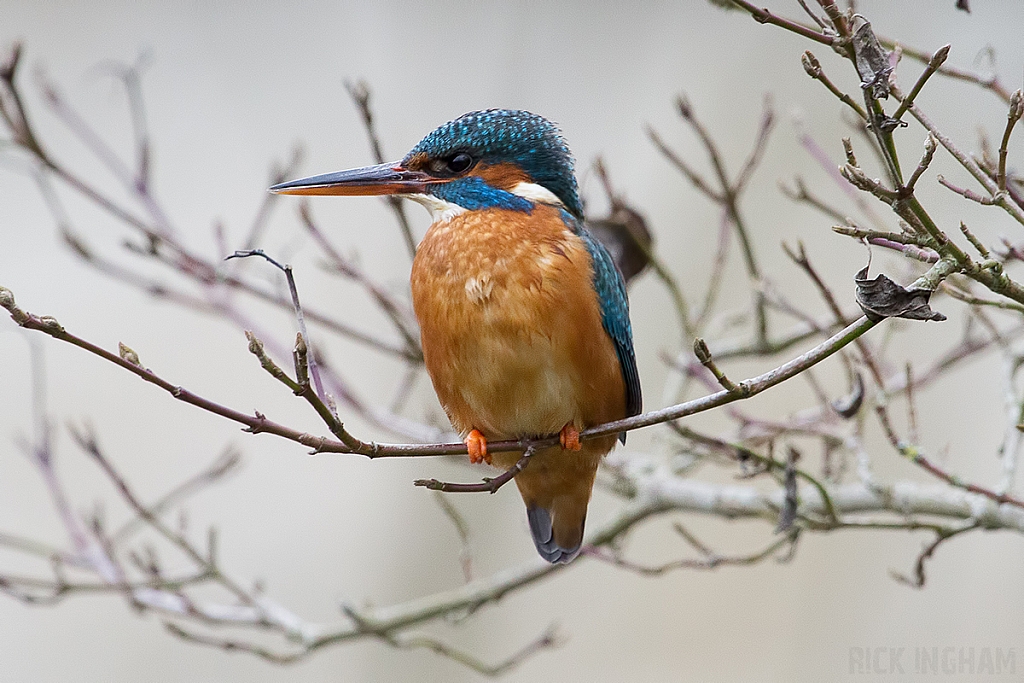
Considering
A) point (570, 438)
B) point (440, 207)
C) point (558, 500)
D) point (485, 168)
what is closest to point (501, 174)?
point (485, 168)

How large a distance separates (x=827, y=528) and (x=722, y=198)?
849mm

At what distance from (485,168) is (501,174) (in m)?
0.04

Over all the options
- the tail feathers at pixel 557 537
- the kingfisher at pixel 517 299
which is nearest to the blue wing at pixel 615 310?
the kingfisher at pixel 517 299

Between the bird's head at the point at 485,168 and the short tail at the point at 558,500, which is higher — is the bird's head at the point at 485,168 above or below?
above

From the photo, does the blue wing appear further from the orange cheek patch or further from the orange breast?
the orange cheek patch

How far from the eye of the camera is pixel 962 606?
461cm

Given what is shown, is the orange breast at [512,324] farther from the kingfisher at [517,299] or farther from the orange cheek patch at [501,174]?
the orange cheek patch at [501,174]

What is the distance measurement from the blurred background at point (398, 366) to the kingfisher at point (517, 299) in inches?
93.5

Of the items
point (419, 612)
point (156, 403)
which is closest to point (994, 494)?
point (419, 612)

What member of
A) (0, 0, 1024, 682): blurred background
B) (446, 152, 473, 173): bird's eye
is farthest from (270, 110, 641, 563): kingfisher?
(0, 0, 1024, 682): blurred background

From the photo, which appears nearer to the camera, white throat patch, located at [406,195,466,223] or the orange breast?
the orange breast

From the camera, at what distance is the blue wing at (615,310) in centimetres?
223

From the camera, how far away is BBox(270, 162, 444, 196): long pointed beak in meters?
2.03

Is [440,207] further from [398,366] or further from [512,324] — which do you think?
[398,366]
